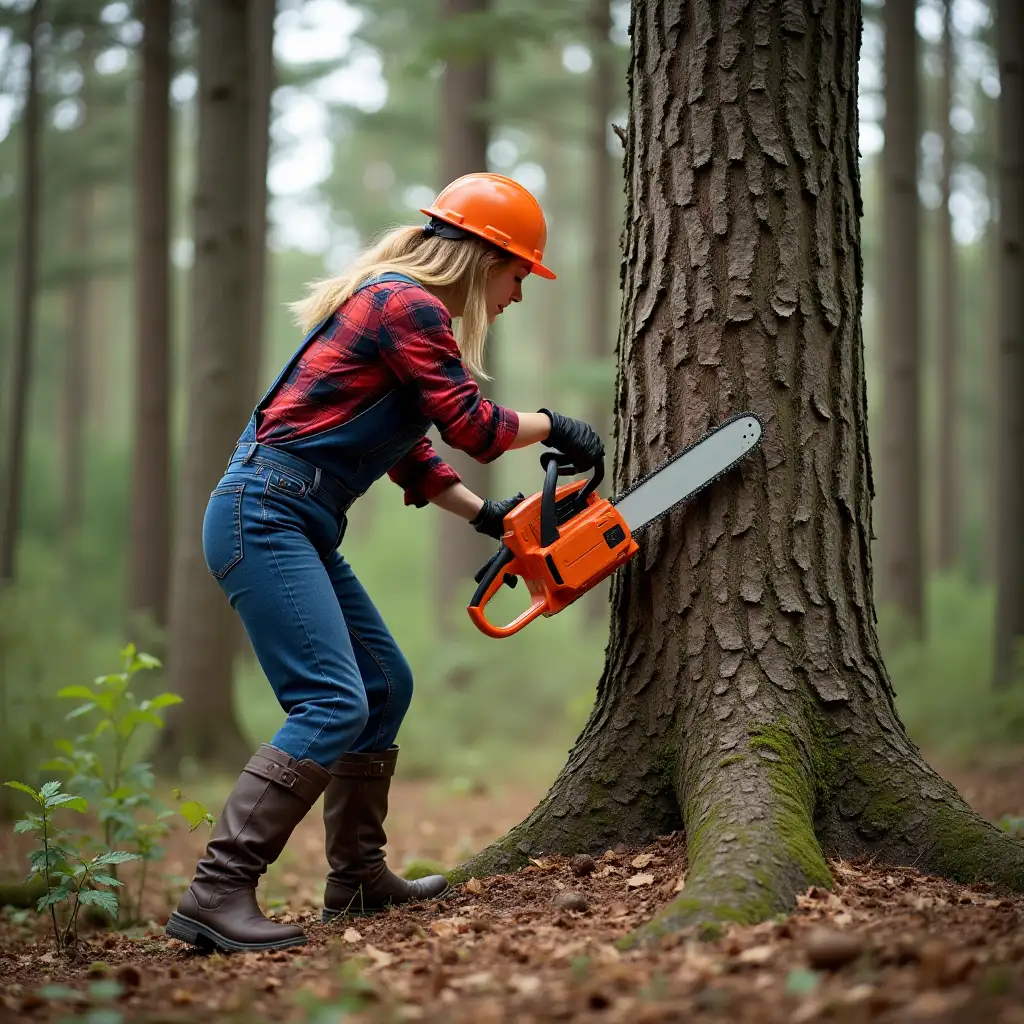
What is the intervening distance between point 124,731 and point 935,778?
3.47 metres

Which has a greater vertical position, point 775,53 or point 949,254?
point 949,254

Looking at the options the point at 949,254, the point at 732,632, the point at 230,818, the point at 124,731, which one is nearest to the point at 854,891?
the point at 732,632

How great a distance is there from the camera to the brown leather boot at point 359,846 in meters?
3.38

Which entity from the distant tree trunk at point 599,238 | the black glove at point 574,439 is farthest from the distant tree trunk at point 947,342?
the black glove at point 574,439

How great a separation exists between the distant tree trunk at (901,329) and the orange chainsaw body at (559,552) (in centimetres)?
805

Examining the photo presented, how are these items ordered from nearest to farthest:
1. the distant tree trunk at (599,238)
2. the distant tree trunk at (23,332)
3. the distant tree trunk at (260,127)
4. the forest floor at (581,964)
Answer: the forest floor at (581,964)
the distant tree trunk at (260,127)
the distant tree trunk at (23,332)
the distant tree trunk at (599,238)

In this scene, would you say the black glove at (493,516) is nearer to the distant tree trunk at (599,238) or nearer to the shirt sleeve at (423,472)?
the shirt sleeve at (423,472)

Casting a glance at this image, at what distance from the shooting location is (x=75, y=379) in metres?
21.1

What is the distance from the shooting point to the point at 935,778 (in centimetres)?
315

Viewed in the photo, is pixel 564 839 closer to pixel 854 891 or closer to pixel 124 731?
pixel 854 891

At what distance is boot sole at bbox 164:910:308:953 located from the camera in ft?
9.23

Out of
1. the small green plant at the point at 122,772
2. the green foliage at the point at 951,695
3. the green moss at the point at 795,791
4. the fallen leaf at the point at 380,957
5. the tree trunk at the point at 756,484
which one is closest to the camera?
the fallen leaf at the point at 380,957

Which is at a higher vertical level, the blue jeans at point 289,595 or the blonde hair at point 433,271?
the blonde hair at point 433,271

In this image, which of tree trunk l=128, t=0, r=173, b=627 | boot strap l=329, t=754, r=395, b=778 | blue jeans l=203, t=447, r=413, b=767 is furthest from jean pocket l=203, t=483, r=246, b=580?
tree trunk l=128, t=0, r=173, b=627
